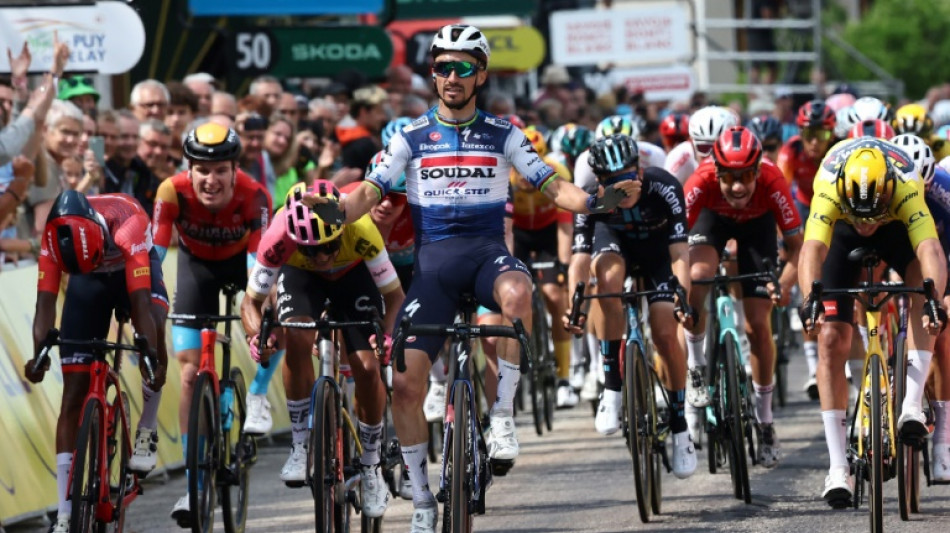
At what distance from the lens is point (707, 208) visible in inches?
493

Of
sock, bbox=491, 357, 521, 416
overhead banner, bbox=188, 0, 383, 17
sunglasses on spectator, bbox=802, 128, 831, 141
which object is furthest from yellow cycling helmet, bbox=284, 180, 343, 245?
overhead banner, bbox=188, 0, 383, 17

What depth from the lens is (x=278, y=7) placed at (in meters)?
17.0

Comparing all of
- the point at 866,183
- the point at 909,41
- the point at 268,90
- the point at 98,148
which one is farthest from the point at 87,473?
the point at 909,41

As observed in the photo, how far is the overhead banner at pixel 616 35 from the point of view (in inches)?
1225

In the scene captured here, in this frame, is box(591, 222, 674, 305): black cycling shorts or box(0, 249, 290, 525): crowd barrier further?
box(591, 222, 674, 305): black cycling shorts

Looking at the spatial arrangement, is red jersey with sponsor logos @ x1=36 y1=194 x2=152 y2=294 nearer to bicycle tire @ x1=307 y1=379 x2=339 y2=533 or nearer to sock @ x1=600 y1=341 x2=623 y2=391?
bicycle tire @ x1=307 y1=379 x2=339 y2=533

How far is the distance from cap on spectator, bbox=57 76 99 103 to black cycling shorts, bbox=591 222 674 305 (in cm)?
466

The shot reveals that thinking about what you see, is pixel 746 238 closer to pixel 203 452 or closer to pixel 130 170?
pixel 203 452

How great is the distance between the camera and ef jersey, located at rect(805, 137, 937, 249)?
31.9ft

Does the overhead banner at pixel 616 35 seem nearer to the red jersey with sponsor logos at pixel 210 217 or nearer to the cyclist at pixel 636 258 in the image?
the cyclist at pixel 636 258

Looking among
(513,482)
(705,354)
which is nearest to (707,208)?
(705,354)

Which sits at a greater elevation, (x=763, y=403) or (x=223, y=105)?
(x=223, y=105)

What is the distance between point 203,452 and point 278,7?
788cm

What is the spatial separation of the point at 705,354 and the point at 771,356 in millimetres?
663
